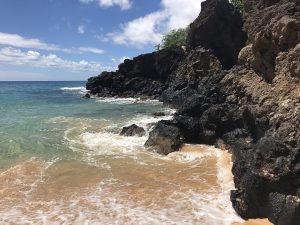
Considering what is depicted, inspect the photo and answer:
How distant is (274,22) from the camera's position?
685 inches

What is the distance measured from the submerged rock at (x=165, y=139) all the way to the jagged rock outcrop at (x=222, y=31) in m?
28.7

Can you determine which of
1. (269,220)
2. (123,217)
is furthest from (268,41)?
(123,217)

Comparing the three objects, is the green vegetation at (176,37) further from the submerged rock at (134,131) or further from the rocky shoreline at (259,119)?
the submerged rock at (134,131)

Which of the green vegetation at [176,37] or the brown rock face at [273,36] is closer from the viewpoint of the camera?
the brown rock face at [273,36]

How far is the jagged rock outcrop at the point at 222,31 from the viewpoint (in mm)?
48375

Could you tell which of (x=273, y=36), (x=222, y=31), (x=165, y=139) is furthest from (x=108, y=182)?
(x=222, y=31)

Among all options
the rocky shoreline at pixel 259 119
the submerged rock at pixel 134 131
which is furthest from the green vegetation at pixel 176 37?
the submerged rock at pixel 134 131

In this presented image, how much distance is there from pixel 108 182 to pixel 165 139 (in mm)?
6024

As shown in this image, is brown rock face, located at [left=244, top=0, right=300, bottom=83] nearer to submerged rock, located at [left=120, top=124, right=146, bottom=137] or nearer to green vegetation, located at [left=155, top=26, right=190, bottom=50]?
submerged rock, located at [left=120, top=124, right=146, bottom=137]

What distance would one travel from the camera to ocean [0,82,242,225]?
1230 centimetres

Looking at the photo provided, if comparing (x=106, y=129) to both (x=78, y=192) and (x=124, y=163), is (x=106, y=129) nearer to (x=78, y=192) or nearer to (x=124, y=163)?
(x=124, y=163)

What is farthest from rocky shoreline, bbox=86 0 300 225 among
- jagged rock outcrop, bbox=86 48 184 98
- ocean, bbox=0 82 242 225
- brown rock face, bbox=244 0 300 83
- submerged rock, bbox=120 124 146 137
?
jagged rock outcrop, bbox=86 48 184 98

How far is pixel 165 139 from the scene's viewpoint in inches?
826

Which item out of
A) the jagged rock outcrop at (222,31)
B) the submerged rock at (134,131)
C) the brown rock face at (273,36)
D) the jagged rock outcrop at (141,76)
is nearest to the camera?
the brown rock face at (273,36)
